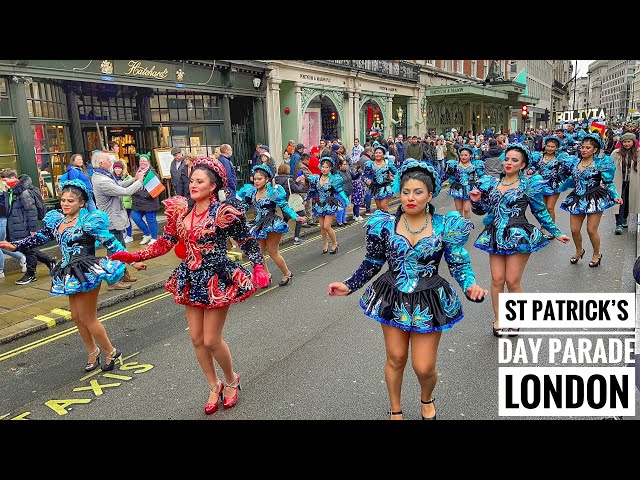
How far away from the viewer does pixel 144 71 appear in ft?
44.4

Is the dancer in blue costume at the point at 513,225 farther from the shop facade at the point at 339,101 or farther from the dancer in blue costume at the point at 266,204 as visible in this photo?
the shop facade at the point at 339,101

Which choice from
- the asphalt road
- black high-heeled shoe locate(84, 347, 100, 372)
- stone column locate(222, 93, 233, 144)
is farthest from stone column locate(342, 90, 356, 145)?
black high-heeled shoe locate(84, 347, 100, 372)

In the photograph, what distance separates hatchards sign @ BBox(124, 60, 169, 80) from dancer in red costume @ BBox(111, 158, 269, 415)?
10.1 m

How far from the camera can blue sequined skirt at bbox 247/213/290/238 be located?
786cm

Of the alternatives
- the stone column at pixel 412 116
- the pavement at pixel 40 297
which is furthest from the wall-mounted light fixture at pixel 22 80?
the stone column at pixel 412 116

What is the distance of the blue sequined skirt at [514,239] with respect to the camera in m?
5.54

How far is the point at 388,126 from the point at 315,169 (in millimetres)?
13696

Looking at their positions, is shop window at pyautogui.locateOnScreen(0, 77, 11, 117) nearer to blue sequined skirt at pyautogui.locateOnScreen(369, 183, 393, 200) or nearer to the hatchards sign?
the hatchards sign

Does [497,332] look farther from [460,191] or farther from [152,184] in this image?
[460,191]

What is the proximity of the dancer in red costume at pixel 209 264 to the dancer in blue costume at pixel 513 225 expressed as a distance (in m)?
2.70

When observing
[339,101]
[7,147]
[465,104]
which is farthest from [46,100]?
[465,104]

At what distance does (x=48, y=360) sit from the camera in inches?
221

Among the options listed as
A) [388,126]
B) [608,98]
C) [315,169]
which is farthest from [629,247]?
[608,98]
